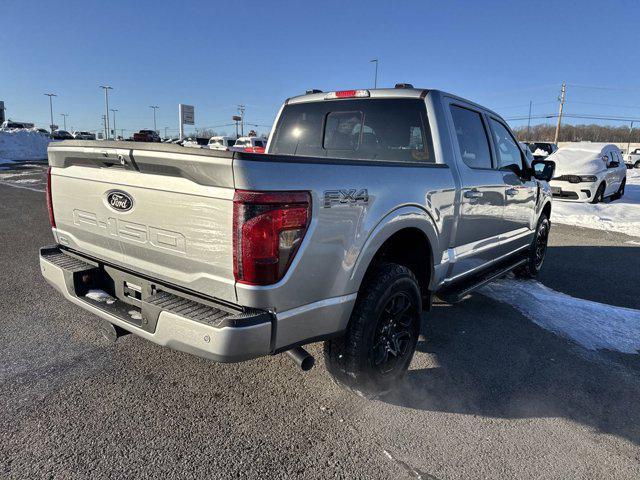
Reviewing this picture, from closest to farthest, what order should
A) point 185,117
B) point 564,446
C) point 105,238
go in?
1. point 564,446
2. point 105,238
3. point 185,117

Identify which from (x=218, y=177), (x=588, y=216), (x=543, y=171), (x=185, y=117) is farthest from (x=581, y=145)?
(x=185, y=117)

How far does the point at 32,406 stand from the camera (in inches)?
106

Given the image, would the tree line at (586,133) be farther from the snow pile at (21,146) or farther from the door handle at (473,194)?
the door handle at (473,194)

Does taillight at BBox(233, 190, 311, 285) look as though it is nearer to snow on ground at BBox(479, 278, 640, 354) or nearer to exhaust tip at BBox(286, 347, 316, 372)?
exhaust tip at BBox(286, 347, 316, 372)

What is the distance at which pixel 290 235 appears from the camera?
2135 millimetres

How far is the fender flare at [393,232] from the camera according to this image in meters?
2.55

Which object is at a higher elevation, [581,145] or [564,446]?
[581,145]

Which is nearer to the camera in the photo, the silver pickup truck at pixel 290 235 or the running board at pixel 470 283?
the silver pickup truck at pixel 290 235

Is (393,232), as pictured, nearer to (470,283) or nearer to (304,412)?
(304,412)

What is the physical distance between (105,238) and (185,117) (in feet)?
171

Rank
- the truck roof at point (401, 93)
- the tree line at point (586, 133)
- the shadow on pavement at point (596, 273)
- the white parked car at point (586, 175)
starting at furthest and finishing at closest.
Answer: the tree line at point (586, 133)
the white parked car at point (586, 175)
the shadow on pavement at point (596, 273)
the truck roof at point (401, 93)

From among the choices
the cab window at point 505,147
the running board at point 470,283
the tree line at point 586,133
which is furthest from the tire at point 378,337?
the tree line at point 586,133

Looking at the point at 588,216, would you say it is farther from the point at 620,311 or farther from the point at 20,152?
the point at 20,152

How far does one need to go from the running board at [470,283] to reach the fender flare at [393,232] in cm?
35
